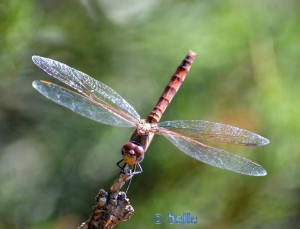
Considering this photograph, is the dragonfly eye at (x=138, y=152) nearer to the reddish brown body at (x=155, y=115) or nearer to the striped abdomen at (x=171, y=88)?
the reddish brown body at (x=155, y=115)

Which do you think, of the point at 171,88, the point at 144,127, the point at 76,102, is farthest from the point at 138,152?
the point at 171,88

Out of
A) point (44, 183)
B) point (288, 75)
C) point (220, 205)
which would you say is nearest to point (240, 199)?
point (220, 205)

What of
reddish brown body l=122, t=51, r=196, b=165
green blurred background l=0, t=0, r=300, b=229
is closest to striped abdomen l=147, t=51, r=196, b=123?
reddish brown body l=122, t=51, r=196, b=165

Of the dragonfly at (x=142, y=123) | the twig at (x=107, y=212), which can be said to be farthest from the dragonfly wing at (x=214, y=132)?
the twig at (x=107, y=212)

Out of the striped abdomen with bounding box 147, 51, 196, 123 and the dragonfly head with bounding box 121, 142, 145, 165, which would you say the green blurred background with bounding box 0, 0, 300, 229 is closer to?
the striped abdomen with bounding box 147, 51, 196, 123

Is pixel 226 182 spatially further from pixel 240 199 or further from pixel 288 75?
pixel 288 75

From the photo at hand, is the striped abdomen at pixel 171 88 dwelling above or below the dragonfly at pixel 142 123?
above
